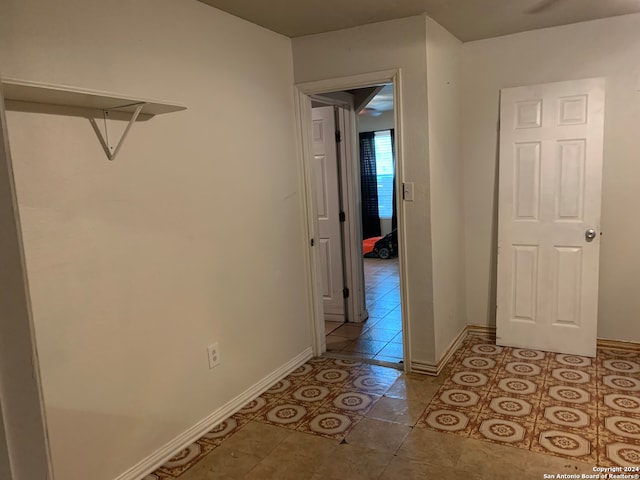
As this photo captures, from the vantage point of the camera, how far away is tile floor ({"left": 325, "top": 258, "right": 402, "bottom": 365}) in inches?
142

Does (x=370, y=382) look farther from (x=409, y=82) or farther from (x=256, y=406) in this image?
(x=409, y=82)

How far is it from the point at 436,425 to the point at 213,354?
4.04 ft

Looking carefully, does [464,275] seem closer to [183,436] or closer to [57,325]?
[183,436]

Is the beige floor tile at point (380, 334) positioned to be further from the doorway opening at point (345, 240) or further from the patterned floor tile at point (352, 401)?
the patterned floor tile at point (352, 401)

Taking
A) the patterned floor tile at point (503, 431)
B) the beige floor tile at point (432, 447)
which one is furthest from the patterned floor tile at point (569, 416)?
the beige floor tile at point (432, 447)

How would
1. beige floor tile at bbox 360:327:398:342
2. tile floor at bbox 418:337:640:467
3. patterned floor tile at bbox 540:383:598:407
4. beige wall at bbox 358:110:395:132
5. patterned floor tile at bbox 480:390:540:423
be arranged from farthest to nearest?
beige wall at bbox 358:110:395:132
beige floor tile at bbox 360:327:398:342
patterned floor tile at bbox 540:383:598:407
patterned floor tile at bbox 480:390:540:423
tile floor at bbox 418:337:640:467

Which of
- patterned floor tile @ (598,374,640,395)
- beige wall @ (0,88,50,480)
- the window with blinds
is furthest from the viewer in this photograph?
the window with blinds

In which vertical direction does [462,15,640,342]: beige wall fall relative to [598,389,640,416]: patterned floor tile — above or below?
above

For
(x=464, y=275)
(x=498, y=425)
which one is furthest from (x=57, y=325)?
(x=464, y=275)

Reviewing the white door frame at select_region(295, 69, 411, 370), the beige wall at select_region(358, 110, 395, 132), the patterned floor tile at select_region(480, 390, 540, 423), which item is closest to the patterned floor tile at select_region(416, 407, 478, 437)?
the patterned floor tile at select_region(480, 390, 540, 423)

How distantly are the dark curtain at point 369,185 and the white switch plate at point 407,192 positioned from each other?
499cm

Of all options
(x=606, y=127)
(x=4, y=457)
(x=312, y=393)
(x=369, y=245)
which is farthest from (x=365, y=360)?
(x=369, y=245)

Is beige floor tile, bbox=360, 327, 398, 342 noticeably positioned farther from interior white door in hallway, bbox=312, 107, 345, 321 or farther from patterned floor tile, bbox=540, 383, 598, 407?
patterned floor tile, bbox=540, 383, 598, 407

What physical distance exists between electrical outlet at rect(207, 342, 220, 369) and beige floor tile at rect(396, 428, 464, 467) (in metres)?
1.05
